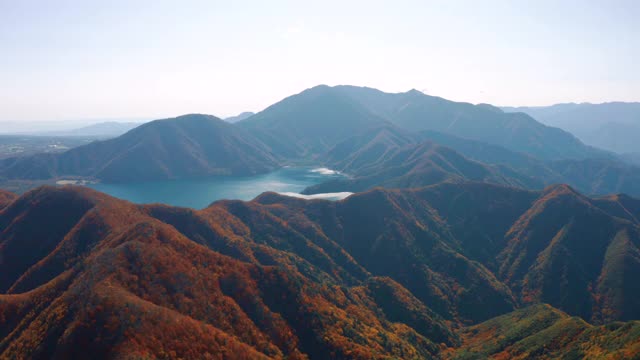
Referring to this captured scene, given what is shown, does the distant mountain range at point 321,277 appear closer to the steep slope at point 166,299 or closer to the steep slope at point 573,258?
the steep slope at point 166,299

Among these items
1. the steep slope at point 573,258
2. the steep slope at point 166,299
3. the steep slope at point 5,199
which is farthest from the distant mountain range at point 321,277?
the steep slope at point 5,199

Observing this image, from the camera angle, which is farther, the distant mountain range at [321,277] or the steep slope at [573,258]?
the steep slope at [573,258]

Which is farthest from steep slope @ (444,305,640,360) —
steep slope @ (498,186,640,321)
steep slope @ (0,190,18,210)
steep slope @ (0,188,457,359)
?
steep slope @ (0,190,18,210)

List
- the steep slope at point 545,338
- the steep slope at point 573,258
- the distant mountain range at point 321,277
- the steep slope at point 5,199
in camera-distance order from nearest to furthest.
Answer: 1. the distant mountain range at point 321,277
2. the steep slope at point 545,338
3. the steep slope at point 573,258
4. the steep slope at point 5,199

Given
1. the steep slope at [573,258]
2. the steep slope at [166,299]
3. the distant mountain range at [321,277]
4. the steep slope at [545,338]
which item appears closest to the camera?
the steep slope at [166,299]

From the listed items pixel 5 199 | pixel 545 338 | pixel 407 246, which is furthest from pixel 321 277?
pixel 5 199

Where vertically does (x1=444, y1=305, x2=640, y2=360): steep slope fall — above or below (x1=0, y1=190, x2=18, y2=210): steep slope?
below

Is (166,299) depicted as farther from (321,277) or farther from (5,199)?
(5,199)

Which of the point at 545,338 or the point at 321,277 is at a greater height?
the point at 321,277

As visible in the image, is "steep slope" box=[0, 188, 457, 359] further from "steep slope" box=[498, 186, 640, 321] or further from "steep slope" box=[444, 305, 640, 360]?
"steep slope" box=[498, 186, 640, 321]
